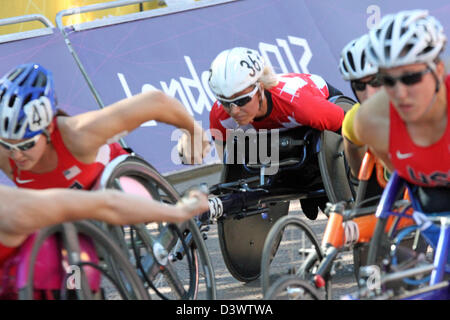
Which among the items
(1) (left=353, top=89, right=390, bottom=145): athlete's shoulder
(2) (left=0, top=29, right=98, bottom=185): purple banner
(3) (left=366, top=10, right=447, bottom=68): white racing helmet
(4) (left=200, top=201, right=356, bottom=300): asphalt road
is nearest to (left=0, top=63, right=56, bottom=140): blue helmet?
(1) (left=353, top=89, right=390, bottom=145): athlete's shoulder

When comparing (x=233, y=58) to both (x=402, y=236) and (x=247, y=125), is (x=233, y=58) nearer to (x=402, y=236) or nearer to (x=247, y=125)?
(x=247, y=125)

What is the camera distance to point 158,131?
8.95 m

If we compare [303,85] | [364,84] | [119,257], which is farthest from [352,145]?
[119,257]

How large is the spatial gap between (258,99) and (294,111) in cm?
27

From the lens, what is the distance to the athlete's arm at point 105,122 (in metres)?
4.68

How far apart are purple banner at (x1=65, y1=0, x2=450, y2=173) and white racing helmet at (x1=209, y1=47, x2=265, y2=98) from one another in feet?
8.76

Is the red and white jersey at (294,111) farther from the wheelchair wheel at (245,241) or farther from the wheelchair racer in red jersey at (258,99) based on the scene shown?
the wheelchair wheel at (245,241)

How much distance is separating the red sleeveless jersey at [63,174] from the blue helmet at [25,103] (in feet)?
0.51

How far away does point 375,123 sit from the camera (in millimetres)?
4230

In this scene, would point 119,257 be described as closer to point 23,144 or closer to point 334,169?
point 23,144

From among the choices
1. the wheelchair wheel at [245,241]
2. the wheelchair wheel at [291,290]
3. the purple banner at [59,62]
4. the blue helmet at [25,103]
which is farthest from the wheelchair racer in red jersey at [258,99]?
the purple banner at [59,62]
